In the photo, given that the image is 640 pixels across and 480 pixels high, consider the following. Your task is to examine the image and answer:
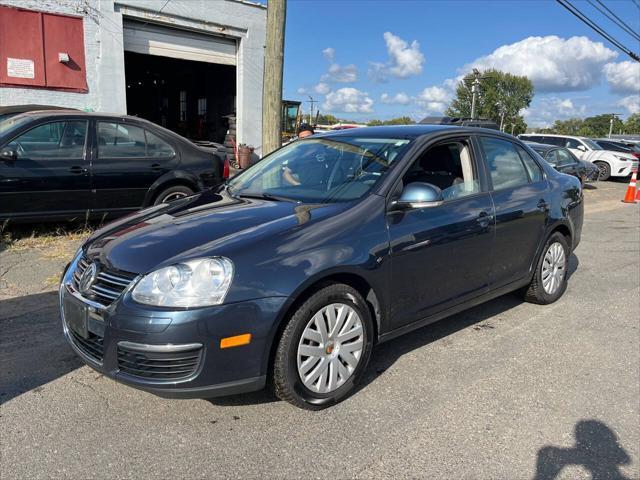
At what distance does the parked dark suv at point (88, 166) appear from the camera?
242 inches

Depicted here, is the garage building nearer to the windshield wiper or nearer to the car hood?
the car hood

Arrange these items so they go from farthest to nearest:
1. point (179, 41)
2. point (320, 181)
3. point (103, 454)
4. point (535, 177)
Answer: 1. point (179, 41)
2. point (535, 177)
3. point (320, 181)
4. point (103, 454)

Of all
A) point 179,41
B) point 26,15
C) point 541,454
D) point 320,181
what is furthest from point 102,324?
point 179,41

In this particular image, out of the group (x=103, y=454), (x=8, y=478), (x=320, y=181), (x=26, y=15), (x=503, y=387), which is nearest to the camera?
(x=8, y=478)

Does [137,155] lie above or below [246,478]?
above

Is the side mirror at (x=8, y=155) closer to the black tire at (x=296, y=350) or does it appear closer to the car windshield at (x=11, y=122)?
the car windshield at (x=11, y=122)

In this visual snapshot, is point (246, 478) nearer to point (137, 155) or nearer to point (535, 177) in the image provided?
point (535, 177)

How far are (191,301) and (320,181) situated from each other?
1.52 metres

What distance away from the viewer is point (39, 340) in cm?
389

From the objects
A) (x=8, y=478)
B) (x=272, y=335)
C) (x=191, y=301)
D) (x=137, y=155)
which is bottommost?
(x=8, y=478)

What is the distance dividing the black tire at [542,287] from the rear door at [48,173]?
519 cm

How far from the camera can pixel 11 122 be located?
21.5 feet

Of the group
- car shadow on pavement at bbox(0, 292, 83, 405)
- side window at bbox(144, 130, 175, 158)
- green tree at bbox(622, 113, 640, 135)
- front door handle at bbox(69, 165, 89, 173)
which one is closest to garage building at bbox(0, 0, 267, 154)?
side window at bbox(144, 130, 175, 158)

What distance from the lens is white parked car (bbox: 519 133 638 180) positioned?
20828mm
